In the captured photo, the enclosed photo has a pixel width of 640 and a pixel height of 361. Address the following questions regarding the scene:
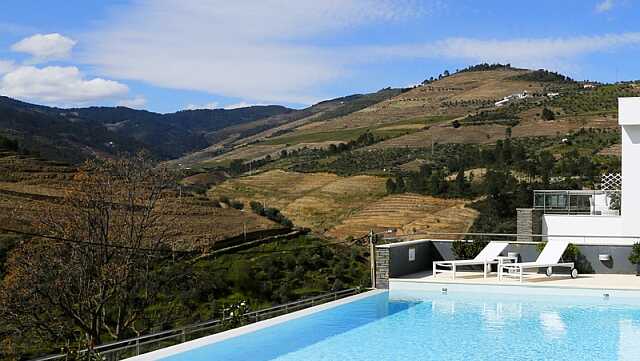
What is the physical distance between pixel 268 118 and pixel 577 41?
143m

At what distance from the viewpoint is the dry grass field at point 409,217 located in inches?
1547

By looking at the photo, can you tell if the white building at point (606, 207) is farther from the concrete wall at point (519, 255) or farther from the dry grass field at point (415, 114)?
the dry grass field at point (415, 114)

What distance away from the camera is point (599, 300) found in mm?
11859

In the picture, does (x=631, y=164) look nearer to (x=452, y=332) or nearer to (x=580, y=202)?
(x=580, y=202)

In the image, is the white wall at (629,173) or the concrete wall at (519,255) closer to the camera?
the concrete wall at (519,255)

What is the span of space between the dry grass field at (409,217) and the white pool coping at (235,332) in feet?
87.0

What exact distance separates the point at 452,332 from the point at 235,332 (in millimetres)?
2977

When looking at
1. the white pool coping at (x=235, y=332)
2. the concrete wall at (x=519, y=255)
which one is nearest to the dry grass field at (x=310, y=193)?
the concrete wall at (x=519, y=255)

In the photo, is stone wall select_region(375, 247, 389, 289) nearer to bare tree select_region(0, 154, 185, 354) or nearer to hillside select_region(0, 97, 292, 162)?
bare tree select_region(0, 154, 185, 354)

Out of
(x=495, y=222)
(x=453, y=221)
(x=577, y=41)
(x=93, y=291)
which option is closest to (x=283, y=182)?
(x=453, y=221)

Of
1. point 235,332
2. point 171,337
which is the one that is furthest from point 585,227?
point 171,337

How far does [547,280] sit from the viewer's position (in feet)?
43.4

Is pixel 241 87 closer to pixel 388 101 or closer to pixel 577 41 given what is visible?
pixel 577 41

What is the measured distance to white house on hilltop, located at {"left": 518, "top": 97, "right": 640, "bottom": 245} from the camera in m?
15.0
